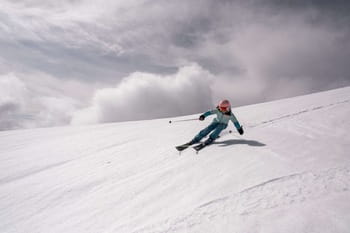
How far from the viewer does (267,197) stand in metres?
2.66

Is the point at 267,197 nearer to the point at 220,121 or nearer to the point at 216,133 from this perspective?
the point at 216,133

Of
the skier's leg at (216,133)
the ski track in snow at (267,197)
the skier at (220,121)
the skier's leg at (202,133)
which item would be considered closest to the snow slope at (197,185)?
the ski track in snow at (267,197)

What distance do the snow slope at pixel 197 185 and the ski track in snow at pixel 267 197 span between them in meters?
0.01

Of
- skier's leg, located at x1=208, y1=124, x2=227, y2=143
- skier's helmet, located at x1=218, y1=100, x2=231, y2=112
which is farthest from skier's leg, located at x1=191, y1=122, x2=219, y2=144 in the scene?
skier's helmet, located at x1=218, y1=100, x2=231, y2=112

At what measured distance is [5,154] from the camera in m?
6.98

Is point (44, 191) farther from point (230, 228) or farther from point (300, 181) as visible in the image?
point (300, 181)

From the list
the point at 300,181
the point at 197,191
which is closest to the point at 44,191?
the point at 197,191

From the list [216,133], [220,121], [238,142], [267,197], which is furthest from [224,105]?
[267,197]

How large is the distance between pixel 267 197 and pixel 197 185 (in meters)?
1.15

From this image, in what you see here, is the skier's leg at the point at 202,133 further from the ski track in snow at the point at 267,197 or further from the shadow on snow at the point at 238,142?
the ski track in snow at the point at 267,197

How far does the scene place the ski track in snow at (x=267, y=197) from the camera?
242 cm

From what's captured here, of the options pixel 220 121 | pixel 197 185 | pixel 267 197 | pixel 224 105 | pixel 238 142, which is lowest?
pixel 267 197

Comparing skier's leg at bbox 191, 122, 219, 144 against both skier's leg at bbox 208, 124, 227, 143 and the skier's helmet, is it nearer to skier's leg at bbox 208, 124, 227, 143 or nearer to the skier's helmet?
skier's leg at bbox 208, 124, 227, 143

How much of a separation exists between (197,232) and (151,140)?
4818mm
